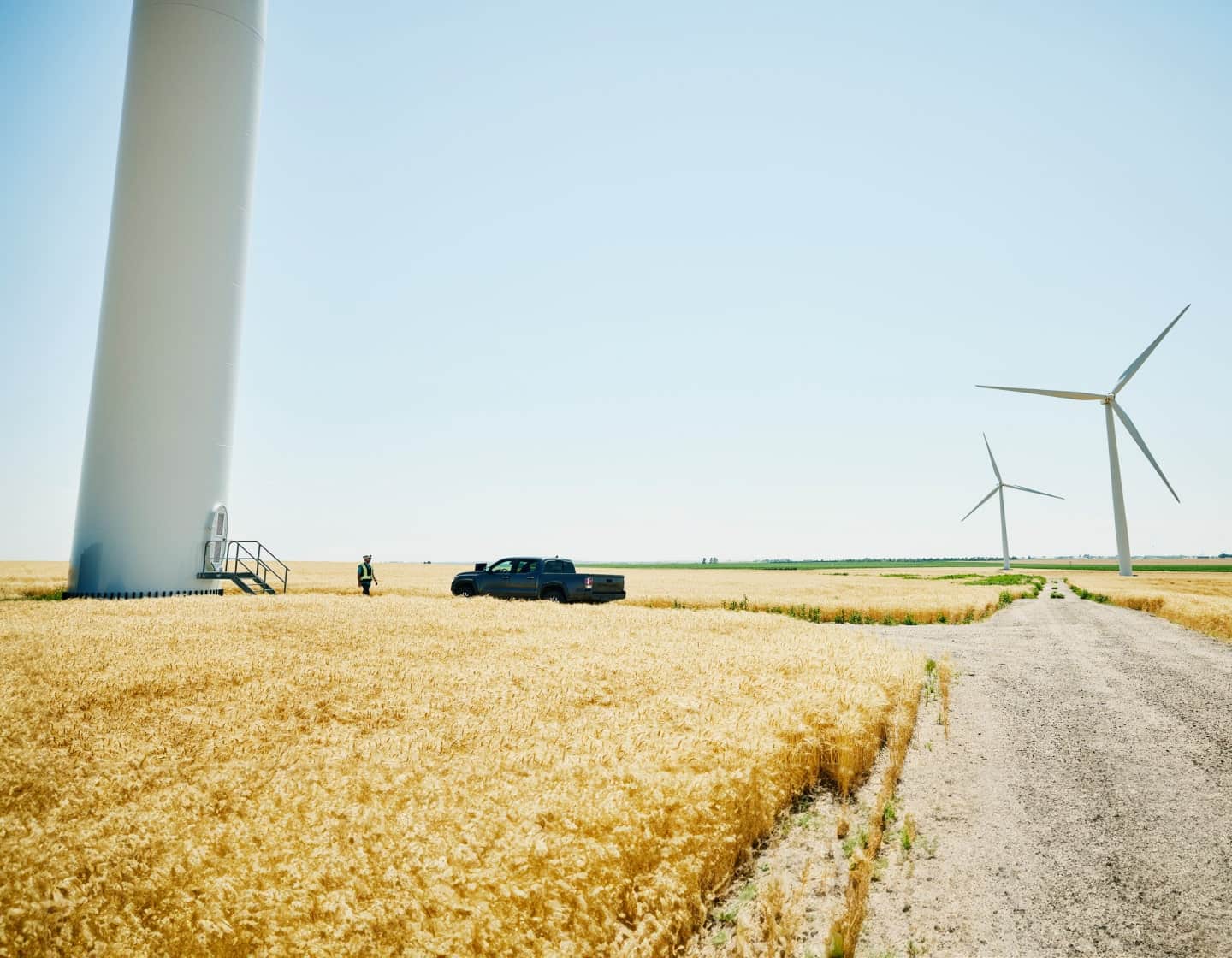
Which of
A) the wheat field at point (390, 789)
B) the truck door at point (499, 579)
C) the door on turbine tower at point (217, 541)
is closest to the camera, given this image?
the wheat field at point (390, 789)

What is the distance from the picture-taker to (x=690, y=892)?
5.11 meters

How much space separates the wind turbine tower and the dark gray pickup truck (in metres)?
11.4

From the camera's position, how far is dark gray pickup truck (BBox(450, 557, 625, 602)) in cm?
2947

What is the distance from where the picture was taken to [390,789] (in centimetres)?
580

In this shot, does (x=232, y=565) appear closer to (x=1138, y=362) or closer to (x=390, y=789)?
(x=390, y=789)

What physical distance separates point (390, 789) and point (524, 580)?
964 inches

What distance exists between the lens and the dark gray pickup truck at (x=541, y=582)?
29.5 meters

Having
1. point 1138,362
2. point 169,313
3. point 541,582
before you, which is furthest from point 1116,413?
point 169,313

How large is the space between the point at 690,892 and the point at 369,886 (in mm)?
2332

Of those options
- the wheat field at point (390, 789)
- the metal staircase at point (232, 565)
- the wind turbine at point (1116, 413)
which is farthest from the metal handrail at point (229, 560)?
the wind turbine at point (1116, 413)

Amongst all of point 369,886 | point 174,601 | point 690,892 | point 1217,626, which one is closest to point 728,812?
point 690,892

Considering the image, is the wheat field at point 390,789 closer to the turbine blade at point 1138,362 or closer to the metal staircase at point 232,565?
the metal staircase at point 232,565

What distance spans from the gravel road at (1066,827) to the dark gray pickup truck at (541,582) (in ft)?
57.1

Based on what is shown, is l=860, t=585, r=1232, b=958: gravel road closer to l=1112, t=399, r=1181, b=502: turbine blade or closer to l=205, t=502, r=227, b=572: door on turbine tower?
l=205, t=502, r=227, b=572: door on turbine tower
